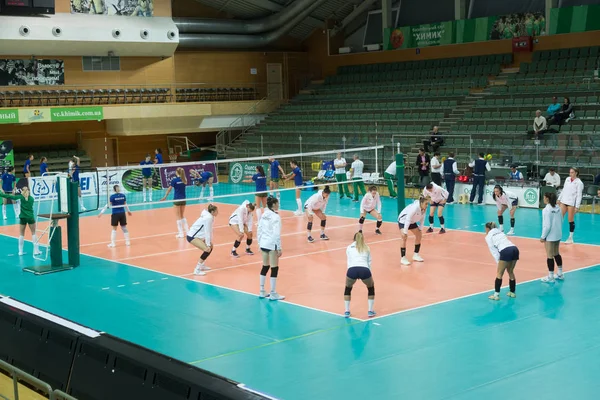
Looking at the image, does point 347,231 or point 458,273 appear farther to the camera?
point 347,231

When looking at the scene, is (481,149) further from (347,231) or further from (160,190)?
(160,190)

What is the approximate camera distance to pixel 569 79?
33.1 m

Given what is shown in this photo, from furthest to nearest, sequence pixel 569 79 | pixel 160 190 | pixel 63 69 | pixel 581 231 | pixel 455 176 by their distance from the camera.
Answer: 1. pixel 63 69
2. pixel 160 190
3. pixel 569 79
4. pixel 455 176
5. pixel 581 231

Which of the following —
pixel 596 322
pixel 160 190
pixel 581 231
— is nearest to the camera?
pixel 596 322

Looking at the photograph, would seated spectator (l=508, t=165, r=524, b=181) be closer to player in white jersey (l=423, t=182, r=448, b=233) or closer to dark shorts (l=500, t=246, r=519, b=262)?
player in white jersey (l=423, t=182, r=448, b=233)

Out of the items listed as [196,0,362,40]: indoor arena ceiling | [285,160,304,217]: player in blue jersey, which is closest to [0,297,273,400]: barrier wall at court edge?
[285,160,304,217]: player in blue jersey

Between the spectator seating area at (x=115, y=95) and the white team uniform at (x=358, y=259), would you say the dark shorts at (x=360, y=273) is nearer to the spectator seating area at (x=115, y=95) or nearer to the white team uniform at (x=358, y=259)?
the white team uniform at (x=358, y=259)

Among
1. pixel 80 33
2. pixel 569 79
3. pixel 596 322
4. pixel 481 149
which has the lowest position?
pixel 596 322

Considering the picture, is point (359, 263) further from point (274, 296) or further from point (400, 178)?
point (400, 178)

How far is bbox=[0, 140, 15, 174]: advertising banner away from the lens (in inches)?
1416

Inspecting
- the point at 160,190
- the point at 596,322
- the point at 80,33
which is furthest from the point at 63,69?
the point at 596,322

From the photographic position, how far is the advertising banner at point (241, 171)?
122 feet

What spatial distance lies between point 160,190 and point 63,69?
29.1 ft

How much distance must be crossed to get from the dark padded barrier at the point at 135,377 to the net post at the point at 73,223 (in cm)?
1013
